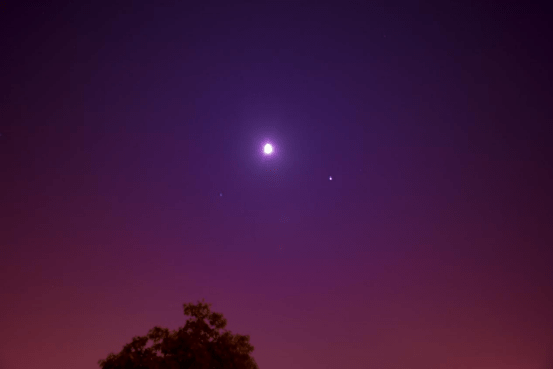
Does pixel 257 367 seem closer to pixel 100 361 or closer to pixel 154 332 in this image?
pixel 154 332

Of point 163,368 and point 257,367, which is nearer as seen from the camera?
point 163,368

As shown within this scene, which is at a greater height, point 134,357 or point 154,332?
point 154,332

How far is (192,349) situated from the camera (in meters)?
23.2

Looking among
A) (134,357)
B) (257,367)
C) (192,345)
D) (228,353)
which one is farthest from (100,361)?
(257,367)

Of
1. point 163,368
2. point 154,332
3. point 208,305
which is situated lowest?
point 163,368

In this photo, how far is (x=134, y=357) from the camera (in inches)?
912

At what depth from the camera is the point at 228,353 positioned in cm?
2366

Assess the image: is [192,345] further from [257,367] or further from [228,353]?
[257,367]

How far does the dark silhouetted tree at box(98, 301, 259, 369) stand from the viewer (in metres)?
23.0

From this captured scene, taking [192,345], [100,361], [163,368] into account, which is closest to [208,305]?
[192,345]

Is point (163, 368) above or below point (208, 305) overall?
below

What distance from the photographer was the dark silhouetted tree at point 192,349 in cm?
2295

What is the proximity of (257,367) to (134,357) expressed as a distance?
743 cm

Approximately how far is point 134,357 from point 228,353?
555 centimetres
